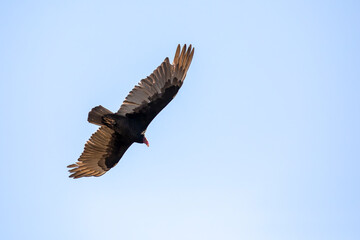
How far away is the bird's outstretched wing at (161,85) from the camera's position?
11625 mm

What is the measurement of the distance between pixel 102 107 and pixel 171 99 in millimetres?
1473

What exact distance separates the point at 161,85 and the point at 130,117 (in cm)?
106

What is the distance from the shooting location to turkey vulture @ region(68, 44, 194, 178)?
11641 mm

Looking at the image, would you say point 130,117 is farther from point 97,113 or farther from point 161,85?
point 161,85

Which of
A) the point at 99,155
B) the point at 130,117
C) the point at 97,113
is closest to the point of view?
the point at 97,113

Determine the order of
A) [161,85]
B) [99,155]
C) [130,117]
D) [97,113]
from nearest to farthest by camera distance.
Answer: [161,85]
[97,113]
[130,117]
[99,155]

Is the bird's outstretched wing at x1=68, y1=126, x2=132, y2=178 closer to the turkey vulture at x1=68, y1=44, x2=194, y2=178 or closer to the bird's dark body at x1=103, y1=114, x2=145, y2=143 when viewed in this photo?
the turkey vulture at x1=68, y1=44, x2=194, y2=178

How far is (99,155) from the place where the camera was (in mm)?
13117

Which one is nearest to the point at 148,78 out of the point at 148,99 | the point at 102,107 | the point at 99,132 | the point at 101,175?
Result: the point at 148,99

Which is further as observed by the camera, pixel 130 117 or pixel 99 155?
pixel 99 155

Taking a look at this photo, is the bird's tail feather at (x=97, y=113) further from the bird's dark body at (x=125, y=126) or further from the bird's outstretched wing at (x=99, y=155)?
the bird's outstretched wing at (x=99, y=155)

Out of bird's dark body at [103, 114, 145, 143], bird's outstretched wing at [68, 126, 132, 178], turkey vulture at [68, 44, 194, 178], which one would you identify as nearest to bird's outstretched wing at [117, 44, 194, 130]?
turkey vulture at [68, 44, 194, 178]

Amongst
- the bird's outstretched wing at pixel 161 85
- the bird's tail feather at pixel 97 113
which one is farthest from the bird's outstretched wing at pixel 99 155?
the bird's outstretched wing at pixel 161 85

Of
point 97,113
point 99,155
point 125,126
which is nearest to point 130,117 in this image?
point 125,126
